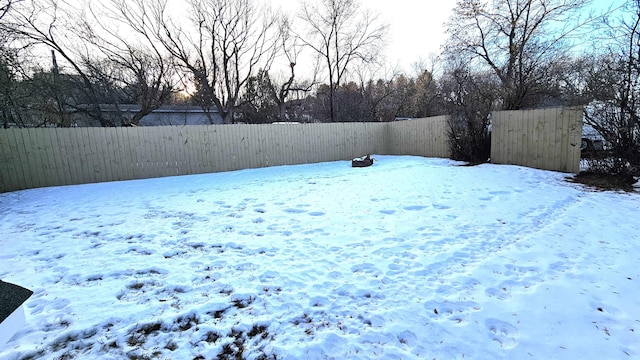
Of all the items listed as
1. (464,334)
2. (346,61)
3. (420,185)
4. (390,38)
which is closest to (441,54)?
(390,38)

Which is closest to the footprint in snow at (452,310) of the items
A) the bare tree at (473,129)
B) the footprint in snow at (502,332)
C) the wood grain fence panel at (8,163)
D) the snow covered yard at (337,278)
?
the snow covered yard at (337,278)

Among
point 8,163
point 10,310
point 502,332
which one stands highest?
point 8,163

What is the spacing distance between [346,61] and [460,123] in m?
12.2

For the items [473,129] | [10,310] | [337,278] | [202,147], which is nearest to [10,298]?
[10,310]

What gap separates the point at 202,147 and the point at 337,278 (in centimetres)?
801

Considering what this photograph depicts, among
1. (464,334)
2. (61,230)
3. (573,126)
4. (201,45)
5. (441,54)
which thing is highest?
(201,45)

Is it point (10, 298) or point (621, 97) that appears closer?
point (10, 298)

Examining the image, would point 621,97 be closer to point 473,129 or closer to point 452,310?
point 473,129

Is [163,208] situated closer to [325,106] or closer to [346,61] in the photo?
[346,61]

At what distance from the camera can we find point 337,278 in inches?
93.1

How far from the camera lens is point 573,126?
6152 mm

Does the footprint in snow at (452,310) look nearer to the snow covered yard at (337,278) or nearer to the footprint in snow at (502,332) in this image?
the snow covered yard at (337,278)

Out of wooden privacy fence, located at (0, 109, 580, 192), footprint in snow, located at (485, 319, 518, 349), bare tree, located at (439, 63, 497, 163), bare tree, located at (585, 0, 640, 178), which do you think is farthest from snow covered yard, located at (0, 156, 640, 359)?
bare tree, located at (439, 63, 497, 163)

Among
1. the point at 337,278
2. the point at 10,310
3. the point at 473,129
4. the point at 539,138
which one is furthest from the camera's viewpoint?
the point at 473,129
